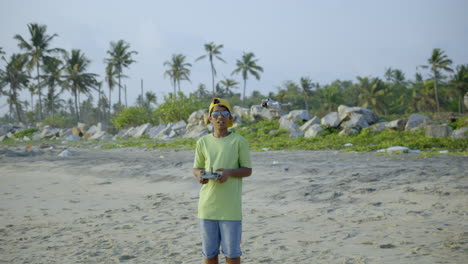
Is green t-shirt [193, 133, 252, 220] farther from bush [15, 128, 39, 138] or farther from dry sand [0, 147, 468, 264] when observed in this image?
bush [15, 128, 39, 138]

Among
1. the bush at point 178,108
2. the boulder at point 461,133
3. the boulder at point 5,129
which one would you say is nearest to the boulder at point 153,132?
the bush at point 178,108

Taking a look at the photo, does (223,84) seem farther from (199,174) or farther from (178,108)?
(199,174)

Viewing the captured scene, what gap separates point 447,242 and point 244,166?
7.78ft

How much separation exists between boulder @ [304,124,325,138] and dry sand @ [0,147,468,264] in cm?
735

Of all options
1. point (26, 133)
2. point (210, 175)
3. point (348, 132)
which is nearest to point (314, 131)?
point (348, 132)

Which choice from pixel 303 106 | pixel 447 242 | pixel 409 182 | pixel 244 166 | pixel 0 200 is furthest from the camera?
pixel 303 106

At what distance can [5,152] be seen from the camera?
15828 millimetres

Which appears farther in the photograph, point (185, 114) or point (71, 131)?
point (71, 131)

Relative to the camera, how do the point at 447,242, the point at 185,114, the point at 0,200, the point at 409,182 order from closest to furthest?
the point at 447,242
the point at 409,182
the point at 0,200
the point at 185,114

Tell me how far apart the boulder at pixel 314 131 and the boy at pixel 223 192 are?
552 inches

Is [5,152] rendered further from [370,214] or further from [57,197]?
[370,214]

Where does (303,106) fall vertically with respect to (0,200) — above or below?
above

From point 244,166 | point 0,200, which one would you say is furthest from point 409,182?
point 0,200

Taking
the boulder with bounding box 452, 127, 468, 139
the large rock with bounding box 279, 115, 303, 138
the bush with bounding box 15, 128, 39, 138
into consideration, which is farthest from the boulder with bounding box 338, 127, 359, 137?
the bush with bounding box 15, 128, 39, 138
